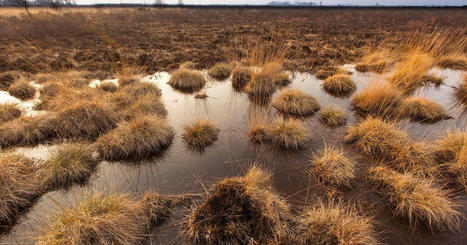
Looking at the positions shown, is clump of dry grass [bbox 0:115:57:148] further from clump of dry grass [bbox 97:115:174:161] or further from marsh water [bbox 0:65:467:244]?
clump of dry grass [bbox 97:115:174:161]

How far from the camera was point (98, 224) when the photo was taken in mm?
2773

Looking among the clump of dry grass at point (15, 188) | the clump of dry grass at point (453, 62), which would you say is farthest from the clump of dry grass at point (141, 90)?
the clump of dry grass at point (453, 62)

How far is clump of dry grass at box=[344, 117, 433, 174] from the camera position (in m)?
4.18

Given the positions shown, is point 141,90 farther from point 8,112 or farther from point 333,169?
point 333,169

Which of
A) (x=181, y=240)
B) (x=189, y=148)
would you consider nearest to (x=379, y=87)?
(x=189, y=148)

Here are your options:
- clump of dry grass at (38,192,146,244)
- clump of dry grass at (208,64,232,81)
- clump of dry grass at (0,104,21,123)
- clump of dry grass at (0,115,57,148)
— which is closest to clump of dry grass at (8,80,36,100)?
clump of dry grass at (0,104,21,123)

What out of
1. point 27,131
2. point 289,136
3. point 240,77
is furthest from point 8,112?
point 289,136

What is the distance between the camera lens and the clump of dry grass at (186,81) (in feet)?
28.5

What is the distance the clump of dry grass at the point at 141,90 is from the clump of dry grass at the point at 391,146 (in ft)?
22.0

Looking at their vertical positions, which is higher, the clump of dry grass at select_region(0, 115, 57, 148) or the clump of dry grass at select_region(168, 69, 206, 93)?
the clump of dry grass at select_region(168, 69, 206, 93)

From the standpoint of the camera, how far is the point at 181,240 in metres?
3.00

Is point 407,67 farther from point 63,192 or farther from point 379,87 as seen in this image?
point 63,192

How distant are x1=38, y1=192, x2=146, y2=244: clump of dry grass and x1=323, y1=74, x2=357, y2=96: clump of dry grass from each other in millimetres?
7905

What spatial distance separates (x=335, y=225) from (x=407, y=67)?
7.29 meters
